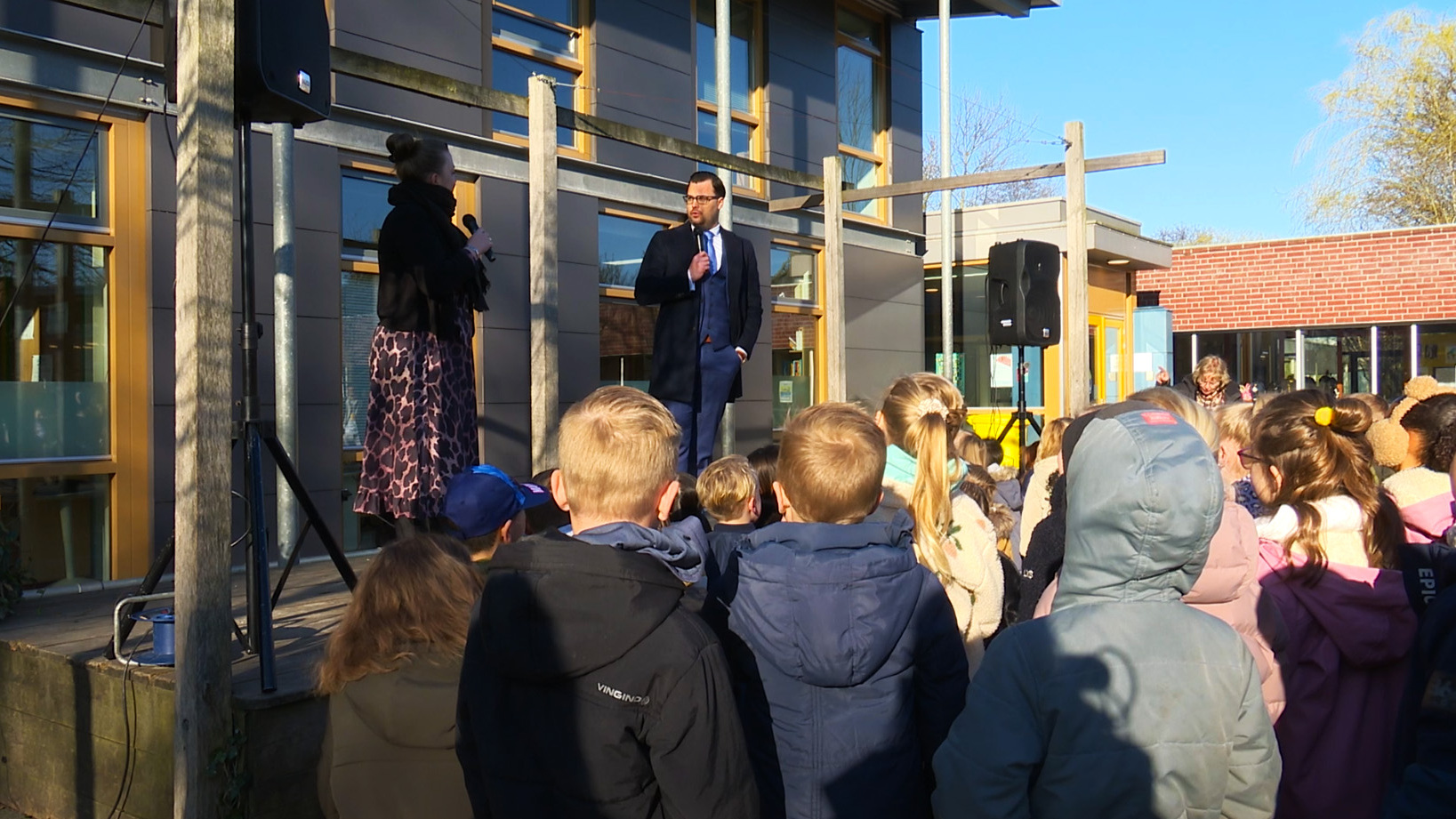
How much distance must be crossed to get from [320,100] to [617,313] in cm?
529

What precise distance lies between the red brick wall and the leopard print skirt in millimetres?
17281

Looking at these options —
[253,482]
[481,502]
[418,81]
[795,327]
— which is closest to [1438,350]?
[795,327]

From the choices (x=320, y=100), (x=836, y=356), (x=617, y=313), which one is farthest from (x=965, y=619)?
(x=617, y=313)

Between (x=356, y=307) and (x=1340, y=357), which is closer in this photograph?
(x=356, y=307)

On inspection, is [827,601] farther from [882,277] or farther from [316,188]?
[882,277]

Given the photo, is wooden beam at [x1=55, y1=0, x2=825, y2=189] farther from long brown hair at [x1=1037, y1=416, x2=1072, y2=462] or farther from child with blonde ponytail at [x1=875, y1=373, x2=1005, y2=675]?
long brown hair at [x1=1037, y1=416, x2=1072, y2=462]

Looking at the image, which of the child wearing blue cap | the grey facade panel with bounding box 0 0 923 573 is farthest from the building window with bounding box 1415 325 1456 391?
the child wearing blue cap

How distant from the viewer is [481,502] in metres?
3.36

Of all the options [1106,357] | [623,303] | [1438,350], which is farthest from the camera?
[1438,350]

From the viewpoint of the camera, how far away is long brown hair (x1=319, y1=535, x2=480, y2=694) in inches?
Answer: 98.7

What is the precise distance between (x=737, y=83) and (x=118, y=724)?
26.6ft

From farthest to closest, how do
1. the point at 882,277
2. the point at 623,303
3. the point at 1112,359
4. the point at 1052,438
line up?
the point at 1112,359 → the point at 882,277 → the point at 623,303 → the point at 1052,438

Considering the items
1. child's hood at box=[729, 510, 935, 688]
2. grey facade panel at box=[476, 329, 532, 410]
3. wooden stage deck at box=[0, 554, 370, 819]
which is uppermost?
grey facade panel at box=[476, 329, 532, 410]

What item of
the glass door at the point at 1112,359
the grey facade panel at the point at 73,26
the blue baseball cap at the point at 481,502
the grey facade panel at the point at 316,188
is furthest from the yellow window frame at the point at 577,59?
the glass door at the point at 1112,359
